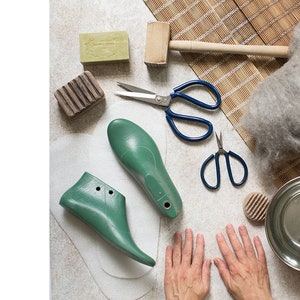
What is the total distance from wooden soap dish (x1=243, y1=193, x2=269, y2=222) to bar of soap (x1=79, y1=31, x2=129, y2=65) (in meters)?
0.39

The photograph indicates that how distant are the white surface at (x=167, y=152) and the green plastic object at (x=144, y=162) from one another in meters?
0.04

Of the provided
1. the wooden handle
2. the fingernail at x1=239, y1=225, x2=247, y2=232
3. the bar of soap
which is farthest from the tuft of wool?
the bar of soap

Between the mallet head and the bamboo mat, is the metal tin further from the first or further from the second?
the mallet head

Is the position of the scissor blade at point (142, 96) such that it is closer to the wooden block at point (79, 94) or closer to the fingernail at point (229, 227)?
the wooden block at point (79, 94)

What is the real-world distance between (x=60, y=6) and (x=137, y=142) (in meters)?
0.34

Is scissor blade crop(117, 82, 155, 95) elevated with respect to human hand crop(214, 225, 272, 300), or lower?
elevated

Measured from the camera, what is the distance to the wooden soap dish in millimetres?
990

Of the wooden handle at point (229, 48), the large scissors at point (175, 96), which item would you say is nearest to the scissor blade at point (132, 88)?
the large scissors at point (175, 96)

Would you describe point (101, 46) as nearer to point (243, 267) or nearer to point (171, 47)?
point (171, 47)

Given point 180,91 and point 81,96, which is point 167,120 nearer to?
point 180,91

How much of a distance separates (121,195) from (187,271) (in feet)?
0.69

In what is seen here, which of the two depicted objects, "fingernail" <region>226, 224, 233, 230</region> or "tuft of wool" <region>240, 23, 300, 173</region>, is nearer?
"tuft of wool" <region>240, 23, 300, 173</region>
